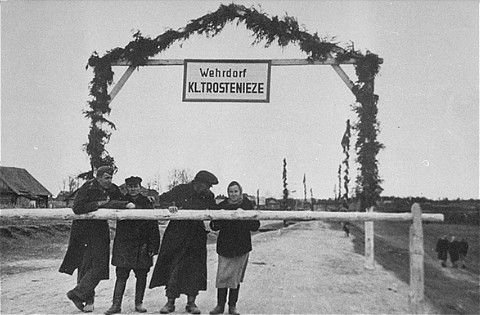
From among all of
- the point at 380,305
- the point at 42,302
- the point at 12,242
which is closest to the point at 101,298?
the point at 42,302

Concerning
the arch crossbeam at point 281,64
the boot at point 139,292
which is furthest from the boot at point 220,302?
the arch crossbeam at point 281,64

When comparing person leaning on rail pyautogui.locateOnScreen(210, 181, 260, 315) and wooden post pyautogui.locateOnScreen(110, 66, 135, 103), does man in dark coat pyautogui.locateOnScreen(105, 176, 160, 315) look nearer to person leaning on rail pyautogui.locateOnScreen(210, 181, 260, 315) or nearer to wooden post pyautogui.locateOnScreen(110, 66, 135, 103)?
person leaning on rail pyautogui.locateOnScreen(210, 181, 260, 315)

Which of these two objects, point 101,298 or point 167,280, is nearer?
point 167,280

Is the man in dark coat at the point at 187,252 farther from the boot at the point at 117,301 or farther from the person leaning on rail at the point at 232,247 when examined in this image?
the boot at the point at 117,301

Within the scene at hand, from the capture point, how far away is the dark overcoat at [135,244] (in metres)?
5.82

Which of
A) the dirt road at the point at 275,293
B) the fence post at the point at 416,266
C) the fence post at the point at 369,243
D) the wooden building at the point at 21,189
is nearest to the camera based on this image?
the fence post at the point at 416,266

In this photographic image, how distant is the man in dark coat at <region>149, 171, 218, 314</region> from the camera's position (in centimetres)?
582

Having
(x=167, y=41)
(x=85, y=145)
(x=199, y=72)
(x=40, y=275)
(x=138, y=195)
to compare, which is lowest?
(x=40, y=275)

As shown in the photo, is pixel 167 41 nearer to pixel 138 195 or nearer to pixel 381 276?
pixel 138 195

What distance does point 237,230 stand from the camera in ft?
19.2

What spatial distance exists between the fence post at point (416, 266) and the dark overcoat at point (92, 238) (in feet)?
10.7

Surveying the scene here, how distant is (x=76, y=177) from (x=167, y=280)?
349cm

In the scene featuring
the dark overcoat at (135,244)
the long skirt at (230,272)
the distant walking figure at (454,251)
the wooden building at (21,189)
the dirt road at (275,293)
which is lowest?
the distant walking figure at (454,251)

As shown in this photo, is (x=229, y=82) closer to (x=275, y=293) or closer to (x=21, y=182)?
(x=275, y=293)
